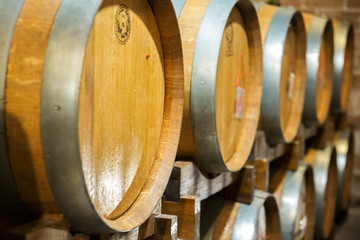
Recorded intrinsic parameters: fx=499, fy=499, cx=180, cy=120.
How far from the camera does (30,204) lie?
1138 mm

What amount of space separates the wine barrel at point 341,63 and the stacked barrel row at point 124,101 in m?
1.67

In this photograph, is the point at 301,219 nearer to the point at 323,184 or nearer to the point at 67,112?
the point at 323,184

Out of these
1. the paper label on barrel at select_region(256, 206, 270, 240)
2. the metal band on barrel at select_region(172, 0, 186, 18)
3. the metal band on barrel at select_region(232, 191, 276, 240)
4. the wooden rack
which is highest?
the metal band on barrel at select_region(172, 0, 186, 18)

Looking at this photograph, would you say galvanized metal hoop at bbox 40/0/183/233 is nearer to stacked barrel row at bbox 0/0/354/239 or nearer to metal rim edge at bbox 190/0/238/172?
stacked barrel row at bbox 0/0/354/239

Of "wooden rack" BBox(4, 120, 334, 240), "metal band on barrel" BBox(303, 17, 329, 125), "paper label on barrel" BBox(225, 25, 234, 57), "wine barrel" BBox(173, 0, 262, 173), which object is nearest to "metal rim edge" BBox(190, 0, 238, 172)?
"wine barrel" BBox(173, 0, 262, 173)

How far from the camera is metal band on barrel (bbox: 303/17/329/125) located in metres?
3.36

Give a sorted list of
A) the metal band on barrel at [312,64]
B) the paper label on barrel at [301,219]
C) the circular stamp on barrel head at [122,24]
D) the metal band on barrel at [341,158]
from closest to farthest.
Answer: the circular stamp on barrel head at [122,24] < the paper label on barrel at [301,219] < the metal band on barrel at [312,64] < the metal band on barrel at [341,158]

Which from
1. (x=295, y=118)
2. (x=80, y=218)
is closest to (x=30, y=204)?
(x=80, y=218)

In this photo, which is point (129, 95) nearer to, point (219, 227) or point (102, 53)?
point (102, 53)

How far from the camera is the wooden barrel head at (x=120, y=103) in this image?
1208mm

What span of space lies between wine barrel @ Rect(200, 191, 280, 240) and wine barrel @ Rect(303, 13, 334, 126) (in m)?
1.09

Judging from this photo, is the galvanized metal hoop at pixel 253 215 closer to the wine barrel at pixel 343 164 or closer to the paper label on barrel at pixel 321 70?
the paper label on barrel at pixel 321 70

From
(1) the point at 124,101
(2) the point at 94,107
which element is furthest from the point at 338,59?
(2) the point at 94,107

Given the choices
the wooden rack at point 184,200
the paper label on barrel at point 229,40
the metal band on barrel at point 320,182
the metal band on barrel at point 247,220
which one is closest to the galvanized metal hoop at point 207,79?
the wooden rack at point 184,200
